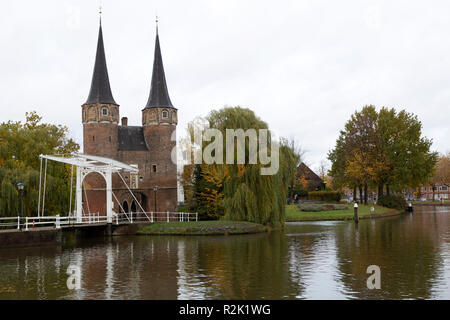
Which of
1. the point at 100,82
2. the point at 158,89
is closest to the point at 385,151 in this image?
the point at 158,89

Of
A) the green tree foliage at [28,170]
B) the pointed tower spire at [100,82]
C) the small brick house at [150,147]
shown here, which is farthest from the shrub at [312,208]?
the green tree foliage at [28,170]

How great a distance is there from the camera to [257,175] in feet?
99.6

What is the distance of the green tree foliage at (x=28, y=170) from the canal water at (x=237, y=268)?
14.0 ft

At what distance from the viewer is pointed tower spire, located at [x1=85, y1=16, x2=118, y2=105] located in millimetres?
38344

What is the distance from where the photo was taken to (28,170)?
28141 millimetres

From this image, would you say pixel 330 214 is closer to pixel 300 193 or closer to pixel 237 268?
pixel 300 193

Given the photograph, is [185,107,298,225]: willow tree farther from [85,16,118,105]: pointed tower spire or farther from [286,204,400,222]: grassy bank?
[85,16,118,105]: pointed tower spire

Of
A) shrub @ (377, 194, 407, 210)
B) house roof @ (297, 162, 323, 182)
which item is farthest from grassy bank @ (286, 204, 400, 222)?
house roof @ (297, 162, 323, 182)

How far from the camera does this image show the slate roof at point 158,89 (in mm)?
41062

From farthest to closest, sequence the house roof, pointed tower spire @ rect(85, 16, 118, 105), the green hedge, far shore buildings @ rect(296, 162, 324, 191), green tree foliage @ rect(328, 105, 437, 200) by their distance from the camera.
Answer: the house roof, far shore buildings @ rect(296, 162, 324, 191), the green hedge, green tree foliage @ rect(328, 105, 437, 200), pointed tower spire @ rect(85, 16, 118, 105)

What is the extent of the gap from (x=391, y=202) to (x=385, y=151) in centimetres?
637

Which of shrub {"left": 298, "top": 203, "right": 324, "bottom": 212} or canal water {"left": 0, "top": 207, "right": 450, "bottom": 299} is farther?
shrub {"left": 298, "top": 203, "right": 324, "bottom": 212}

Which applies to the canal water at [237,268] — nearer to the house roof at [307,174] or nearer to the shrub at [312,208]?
the shrub at [312,208]

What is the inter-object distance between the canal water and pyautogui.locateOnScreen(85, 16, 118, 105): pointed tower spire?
15971mm
